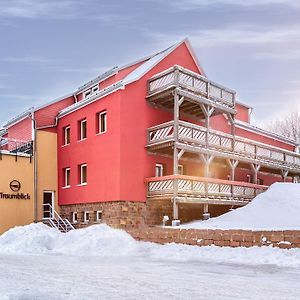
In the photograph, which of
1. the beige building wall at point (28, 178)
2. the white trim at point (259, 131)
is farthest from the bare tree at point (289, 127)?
the beige building wall at point (28, 178)

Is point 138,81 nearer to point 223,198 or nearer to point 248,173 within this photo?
point 223,198

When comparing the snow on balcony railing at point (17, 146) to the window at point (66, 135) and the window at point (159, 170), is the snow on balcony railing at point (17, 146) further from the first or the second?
the window at point (159, 170)

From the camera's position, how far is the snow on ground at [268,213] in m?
19.6

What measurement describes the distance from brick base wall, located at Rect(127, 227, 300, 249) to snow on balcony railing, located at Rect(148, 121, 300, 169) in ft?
19.9

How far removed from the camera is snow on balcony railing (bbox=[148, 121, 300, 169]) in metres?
22.9

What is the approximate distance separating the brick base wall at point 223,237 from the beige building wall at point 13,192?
31.4ft

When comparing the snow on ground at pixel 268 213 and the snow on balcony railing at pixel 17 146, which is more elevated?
the snow on balcony railing at pixel 17 146

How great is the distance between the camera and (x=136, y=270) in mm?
11305

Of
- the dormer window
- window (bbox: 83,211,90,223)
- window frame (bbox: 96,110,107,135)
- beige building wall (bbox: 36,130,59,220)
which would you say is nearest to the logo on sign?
beige building wall (bbox: 36,130,59,220)

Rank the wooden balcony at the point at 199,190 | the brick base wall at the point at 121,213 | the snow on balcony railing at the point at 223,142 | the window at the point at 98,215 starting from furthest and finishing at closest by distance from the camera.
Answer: the window at the point at 98,215, the snow on balcony railing at the point at 223,142, the brick base wall at the point at 121,213, the wooden balcony at the point at 199,190

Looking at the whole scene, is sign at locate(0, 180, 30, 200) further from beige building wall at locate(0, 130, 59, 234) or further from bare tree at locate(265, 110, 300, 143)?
bare tree at locate(265, 110, 300, 143)

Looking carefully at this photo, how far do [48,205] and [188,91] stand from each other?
11272 mm

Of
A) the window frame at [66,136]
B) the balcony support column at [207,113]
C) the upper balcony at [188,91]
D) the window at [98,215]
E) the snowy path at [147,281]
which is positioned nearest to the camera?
the snowy path at [147,281]

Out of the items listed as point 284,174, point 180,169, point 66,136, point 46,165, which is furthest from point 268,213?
point 46,165
